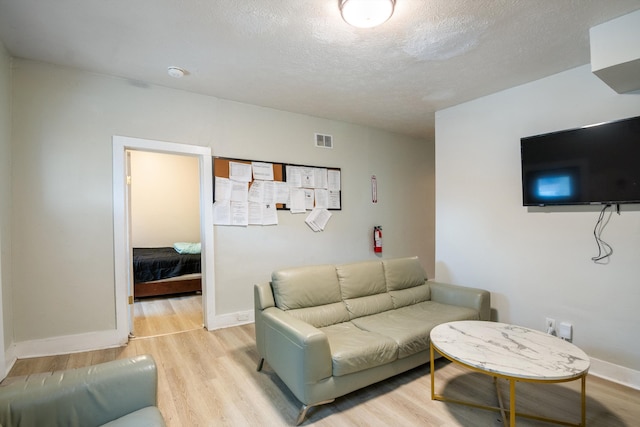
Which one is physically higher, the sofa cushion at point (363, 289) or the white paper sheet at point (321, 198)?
the white paper sheet at point (321, 198)

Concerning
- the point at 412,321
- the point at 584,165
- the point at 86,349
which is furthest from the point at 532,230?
the point at 86,349

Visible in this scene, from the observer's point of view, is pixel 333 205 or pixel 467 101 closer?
pixel 467 101

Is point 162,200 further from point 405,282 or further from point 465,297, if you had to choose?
point 465,297

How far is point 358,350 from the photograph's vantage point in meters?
1.99

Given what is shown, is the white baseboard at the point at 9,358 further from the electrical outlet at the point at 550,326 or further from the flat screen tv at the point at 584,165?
the flat screen tv at the point at 584,165

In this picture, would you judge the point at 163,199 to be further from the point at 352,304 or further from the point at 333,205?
the point at 352,304

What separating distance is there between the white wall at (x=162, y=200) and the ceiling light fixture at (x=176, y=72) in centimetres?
322

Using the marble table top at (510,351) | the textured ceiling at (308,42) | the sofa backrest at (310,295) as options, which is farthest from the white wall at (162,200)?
the marble table top at (510,351)

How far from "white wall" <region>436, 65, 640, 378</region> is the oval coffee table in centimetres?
95

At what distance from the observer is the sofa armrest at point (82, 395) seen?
1.20m

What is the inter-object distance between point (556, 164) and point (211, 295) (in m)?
3.71

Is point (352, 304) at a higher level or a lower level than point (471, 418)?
higher

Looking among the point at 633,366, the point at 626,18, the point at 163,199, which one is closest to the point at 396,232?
the point at 633,366

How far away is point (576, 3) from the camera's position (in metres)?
1.87
